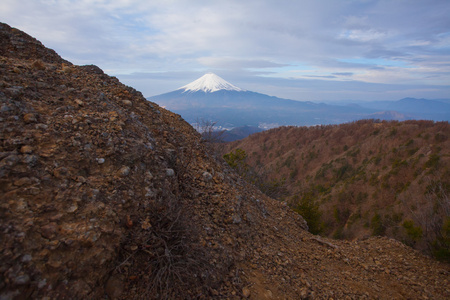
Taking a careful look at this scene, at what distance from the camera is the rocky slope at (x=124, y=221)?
1.91 meters

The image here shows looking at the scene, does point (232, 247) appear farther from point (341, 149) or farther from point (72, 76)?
point (341, 149)

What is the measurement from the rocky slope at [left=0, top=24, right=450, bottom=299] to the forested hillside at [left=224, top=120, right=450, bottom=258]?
7.84ft

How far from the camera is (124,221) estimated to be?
2.35 m

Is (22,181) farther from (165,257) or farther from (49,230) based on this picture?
(165,257)

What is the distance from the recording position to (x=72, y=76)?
4098mm

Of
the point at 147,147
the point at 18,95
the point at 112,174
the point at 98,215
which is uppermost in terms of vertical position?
the point at 18,95

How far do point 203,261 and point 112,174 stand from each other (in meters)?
1.45

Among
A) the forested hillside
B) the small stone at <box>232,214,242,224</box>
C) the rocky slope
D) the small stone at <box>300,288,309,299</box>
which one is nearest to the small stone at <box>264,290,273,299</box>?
the rocky slope

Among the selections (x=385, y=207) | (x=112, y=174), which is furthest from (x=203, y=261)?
(x=385, y=207)

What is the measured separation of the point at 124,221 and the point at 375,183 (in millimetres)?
22799

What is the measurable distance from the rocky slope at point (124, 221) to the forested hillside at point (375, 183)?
2390 mm

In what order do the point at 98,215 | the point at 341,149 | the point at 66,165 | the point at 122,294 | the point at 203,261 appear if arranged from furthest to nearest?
the point at 341,149
the point at 203,261
the point at 66,165
the point at 98,215
the point at 122,294

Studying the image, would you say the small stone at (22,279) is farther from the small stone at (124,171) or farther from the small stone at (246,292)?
the small stone at (246,292)

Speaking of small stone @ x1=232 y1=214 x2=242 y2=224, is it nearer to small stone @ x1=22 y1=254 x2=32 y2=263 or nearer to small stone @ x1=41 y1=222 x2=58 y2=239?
small stone @ x1=41 y1=222 x2=58 y2=239
